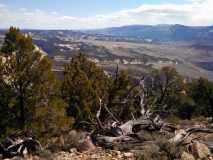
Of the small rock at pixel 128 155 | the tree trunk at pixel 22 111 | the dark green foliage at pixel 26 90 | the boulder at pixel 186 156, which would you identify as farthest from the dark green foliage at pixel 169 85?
the boulder at pixel 186 156

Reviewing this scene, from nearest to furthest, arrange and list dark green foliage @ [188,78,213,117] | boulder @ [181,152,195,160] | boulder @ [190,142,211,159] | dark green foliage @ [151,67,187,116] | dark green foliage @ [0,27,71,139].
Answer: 1. boulder @ [181,152,195,160]
2. boulder @ [190,142,211,159]
3. dark green foliage @ [0,27,71,139]
4. dark green foliage @ [151,67,187,116]
5. dark green foliage @ [188,78,213,117]

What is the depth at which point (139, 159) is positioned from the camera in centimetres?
1377

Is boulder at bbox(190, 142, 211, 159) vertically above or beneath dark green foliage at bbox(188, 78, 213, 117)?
above

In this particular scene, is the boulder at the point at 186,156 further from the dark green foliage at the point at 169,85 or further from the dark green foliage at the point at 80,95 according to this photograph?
the dark green foliage at the point at 169,85

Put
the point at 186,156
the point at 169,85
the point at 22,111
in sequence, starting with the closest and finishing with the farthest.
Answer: the point at 186,156 → the point at 22,111 → the point at 169,85

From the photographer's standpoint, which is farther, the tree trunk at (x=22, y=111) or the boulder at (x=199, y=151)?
the tree trunk at (x=22, y=111)

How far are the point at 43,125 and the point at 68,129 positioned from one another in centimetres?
177

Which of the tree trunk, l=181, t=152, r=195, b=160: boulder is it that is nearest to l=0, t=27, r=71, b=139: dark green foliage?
the tree trunk

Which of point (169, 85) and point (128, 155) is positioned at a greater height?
point (128, 155)

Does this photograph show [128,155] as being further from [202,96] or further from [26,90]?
[202,96]

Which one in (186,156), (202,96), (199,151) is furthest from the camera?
(202,96)

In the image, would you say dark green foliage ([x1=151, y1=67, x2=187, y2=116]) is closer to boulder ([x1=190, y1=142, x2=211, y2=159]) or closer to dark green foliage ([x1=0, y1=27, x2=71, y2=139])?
dark green foliage ([x1=0, y1=27, x2=71, y2=139])

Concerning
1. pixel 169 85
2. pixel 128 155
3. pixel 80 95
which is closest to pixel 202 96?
pixel 169 85

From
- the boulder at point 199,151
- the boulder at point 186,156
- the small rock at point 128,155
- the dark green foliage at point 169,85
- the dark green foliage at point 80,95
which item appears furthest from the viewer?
the dark green foliage at point 169,85
